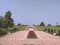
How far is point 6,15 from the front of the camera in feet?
127

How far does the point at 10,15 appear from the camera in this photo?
3906 centimetres

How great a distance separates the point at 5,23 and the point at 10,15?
2.65 metres

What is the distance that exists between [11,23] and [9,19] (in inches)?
37.7

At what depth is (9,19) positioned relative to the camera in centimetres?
3866

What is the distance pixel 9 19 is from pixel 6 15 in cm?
108

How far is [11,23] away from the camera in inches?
1521

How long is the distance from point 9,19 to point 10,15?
97 cm

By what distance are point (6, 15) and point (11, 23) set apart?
2029 mm

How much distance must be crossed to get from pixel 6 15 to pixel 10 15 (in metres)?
0.88

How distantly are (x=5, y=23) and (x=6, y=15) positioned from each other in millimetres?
2291

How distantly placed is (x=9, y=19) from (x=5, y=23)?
179cm
